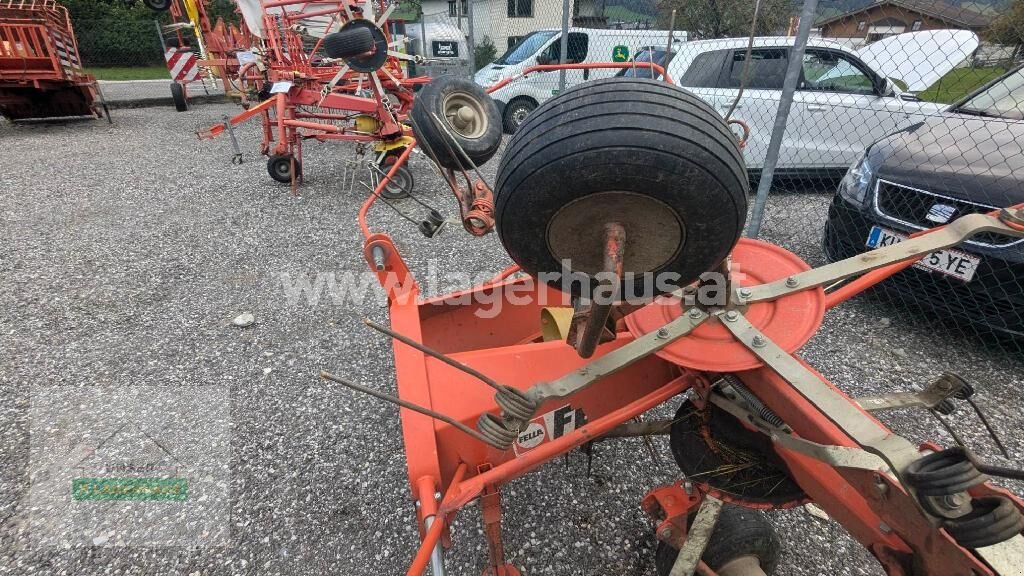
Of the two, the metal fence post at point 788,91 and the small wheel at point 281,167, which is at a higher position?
the metal fence post at point 788,91

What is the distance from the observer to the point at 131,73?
19.7 metres

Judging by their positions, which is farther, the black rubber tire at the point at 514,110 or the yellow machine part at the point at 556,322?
the black rubber tire at the point at 514,110

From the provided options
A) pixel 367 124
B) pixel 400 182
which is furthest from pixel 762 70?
pixel 367 124

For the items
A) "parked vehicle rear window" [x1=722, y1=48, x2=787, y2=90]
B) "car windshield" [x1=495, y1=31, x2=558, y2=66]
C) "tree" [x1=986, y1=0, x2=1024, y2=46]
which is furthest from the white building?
"tree" [x1=986, y1=0, x2=1024, y2=46]

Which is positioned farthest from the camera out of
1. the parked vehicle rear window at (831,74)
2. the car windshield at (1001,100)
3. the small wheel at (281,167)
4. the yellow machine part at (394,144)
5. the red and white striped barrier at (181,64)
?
the red and white striped barrier at (181,64)

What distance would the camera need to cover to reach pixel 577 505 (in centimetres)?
217

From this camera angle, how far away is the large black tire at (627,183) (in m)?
0.89

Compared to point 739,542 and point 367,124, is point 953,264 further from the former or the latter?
point 367,124

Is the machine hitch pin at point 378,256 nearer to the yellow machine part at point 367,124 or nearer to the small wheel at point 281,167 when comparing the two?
the yellow machine part at point 367,124

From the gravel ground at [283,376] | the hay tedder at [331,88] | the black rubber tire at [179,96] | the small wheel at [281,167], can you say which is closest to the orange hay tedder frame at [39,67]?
the black rubber tire at [179,96]

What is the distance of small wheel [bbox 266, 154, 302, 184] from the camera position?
6223mm

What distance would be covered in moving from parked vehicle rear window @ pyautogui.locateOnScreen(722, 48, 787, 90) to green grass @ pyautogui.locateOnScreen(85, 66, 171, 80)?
69.7 ft

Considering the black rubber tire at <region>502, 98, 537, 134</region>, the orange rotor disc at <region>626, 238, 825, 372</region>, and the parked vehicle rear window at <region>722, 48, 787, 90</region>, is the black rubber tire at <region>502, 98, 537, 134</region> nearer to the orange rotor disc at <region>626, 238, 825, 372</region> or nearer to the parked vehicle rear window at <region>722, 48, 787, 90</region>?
the parked vehicle rear window at <region>722, 48, 787, 90</region>

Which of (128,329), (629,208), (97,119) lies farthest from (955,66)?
(97,119)
